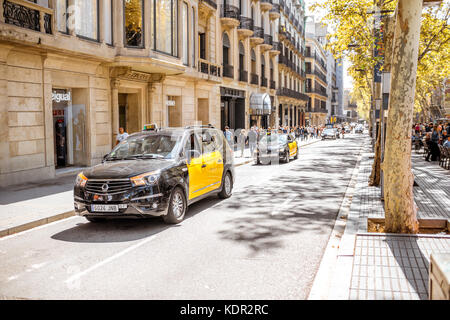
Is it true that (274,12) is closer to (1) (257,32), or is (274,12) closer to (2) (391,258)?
(1) (257,32)

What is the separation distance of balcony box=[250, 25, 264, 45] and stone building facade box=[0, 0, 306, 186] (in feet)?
20.3

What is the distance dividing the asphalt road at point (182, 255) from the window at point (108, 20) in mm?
10686

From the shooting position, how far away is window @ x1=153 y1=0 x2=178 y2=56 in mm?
20172

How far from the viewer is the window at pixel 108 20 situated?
17.8 metres

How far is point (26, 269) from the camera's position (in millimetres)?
5727

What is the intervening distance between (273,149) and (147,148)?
1367 cm

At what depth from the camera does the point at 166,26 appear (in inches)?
836

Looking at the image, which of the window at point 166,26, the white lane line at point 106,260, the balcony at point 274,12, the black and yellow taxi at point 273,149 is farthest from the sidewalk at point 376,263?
the balcony at point 274,12

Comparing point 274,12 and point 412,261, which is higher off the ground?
point 274,12

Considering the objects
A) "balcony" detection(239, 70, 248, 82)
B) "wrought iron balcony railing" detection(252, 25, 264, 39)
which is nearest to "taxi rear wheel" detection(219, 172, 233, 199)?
"balcony" detection(239, 70, 248, 82)

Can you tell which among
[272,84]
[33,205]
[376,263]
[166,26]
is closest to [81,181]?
[33,205]

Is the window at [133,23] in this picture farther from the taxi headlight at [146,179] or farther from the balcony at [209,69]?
the taxi headlight at [146,179]
